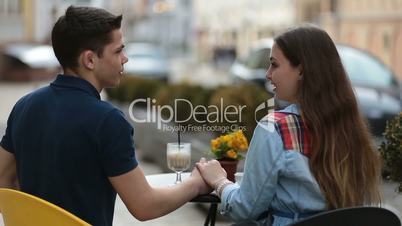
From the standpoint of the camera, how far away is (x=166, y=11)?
5184 cm

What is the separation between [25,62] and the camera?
84.9 feet

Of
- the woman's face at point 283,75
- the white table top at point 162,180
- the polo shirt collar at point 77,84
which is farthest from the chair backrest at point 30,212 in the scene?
the white table top at point 162,180

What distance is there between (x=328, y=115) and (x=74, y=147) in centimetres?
76

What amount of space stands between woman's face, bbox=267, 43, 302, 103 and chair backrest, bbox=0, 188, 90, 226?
2.43ft

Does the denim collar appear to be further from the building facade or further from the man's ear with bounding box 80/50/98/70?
the building facade

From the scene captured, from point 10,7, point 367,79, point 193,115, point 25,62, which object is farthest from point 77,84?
point 10,7

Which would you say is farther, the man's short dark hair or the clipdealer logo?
the clipdealer logo

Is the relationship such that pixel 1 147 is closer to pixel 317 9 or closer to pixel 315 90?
pixel 315 90

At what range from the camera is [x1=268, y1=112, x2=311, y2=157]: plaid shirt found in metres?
2.11

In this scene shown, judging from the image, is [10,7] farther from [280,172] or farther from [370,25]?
[280,172]

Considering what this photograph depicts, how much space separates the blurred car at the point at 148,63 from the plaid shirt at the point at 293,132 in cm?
1724

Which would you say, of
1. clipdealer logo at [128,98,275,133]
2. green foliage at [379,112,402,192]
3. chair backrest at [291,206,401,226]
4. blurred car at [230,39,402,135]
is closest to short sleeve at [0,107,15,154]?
chair backrest at [291,206,401,226]

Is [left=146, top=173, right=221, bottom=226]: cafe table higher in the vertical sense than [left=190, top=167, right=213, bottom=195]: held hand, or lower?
lower

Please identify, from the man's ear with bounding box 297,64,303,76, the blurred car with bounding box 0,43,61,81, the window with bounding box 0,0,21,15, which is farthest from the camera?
the window with bounding box 0,0,21,15
